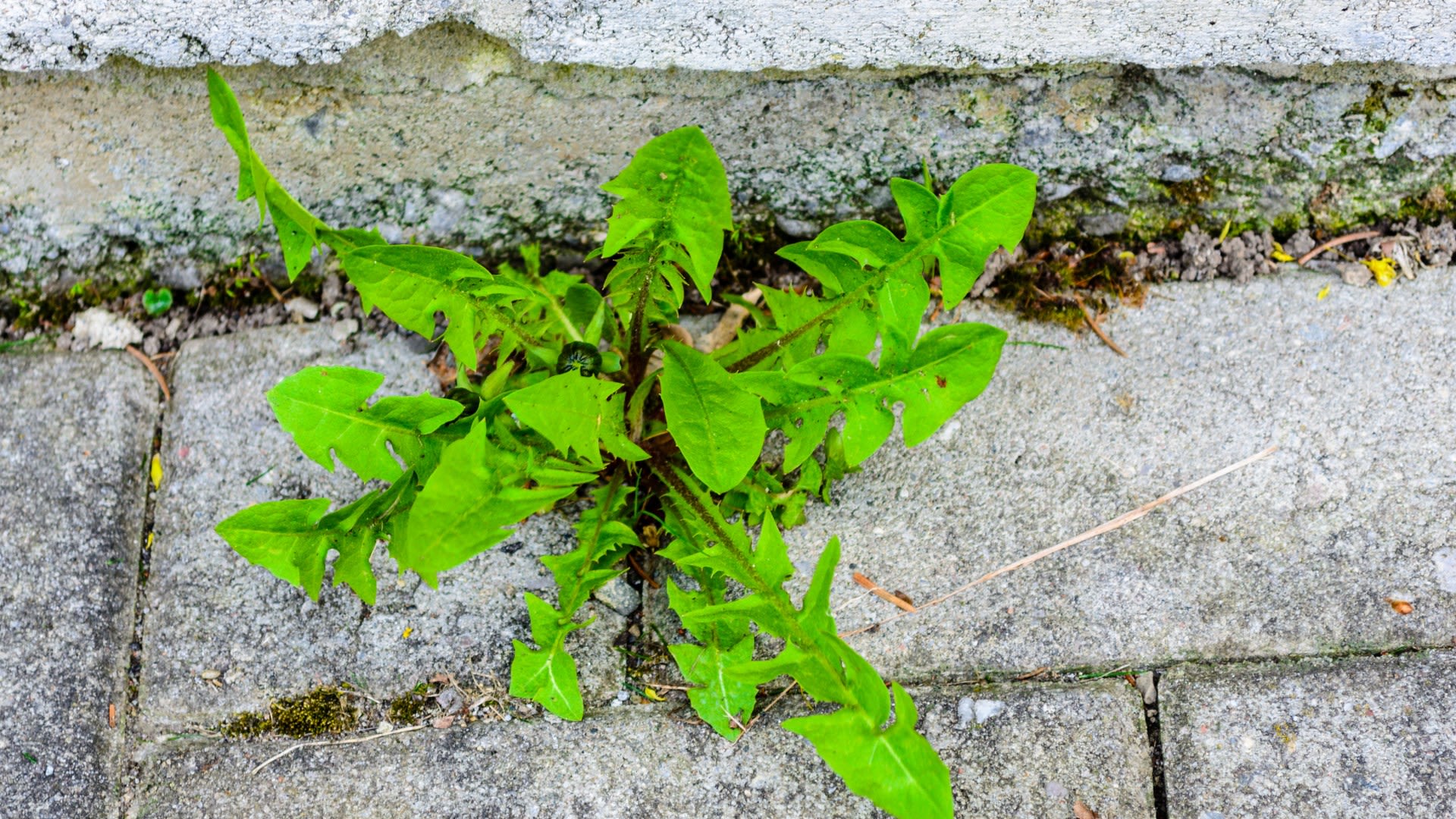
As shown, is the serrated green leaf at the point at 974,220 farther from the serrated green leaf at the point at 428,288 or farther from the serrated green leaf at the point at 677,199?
the serrated green leaf at the point at 428,288

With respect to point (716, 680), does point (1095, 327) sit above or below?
above

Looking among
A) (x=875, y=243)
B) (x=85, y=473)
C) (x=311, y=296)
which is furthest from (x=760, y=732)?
(x=85, y=473)

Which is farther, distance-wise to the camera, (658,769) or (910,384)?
(658,769)

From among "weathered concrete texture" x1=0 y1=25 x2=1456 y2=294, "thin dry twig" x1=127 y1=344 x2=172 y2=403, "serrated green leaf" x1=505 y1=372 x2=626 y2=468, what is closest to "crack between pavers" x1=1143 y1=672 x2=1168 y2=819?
"weathered concrete texture" x1=0 y1=25 x2=1456 y2=294

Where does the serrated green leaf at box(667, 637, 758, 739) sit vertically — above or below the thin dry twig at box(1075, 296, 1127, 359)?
below

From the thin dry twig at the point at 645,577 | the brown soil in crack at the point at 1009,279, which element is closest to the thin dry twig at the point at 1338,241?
the brown soil in crack at the point at 1009,279

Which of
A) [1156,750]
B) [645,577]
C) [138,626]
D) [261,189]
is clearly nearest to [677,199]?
[261,189]

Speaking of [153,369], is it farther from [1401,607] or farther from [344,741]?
[1401,607]

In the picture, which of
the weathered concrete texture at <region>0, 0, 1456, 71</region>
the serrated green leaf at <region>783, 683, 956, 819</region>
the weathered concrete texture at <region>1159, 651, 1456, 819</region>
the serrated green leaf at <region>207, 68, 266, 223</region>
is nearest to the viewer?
the serrated green leaf at <region>783, 683, 956, 819</region>

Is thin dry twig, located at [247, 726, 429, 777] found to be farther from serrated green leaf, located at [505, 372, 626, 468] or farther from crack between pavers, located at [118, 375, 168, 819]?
serrated green leaf, located at [505, 372, 626, 468]
